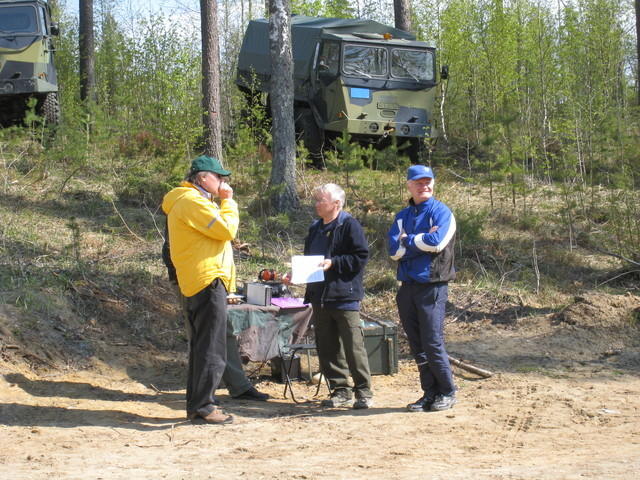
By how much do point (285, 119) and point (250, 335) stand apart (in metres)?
5.46

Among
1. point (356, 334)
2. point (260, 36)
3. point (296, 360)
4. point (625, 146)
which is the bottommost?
point (296, 360)

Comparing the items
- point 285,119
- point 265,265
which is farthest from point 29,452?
point 285,119

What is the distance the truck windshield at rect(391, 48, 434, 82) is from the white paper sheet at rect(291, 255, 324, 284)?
891 centimetres

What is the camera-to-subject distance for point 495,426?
205 inches

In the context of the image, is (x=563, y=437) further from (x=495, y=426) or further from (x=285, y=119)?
(x=285, y=119)

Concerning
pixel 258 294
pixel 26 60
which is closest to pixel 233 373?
pixel 258 294

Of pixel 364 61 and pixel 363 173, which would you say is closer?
pixel 363 173

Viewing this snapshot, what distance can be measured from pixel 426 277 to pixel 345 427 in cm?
112

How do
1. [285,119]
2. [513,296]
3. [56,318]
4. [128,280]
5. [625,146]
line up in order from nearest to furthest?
1. [56,318]
2. [128,280]
3. [513,296]
4. [625,146]
5. [285,119]

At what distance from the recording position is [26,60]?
13.4 metres

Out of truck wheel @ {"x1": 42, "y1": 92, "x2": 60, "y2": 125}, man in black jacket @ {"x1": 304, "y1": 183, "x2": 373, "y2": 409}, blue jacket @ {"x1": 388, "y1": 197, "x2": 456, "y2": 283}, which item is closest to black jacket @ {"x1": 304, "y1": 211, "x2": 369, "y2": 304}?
man in black jacket @ {"x1": 304, "y1": 183, "x2": 373, "y2": 409}

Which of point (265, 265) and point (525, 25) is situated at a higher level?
point (525, 25)

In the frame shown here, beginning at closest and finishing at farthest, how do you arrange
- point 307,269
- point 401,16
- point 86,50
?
point 307,269 < point 401,16 < point 86,50

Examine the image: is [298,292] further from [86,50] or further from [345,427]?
[86,50]
